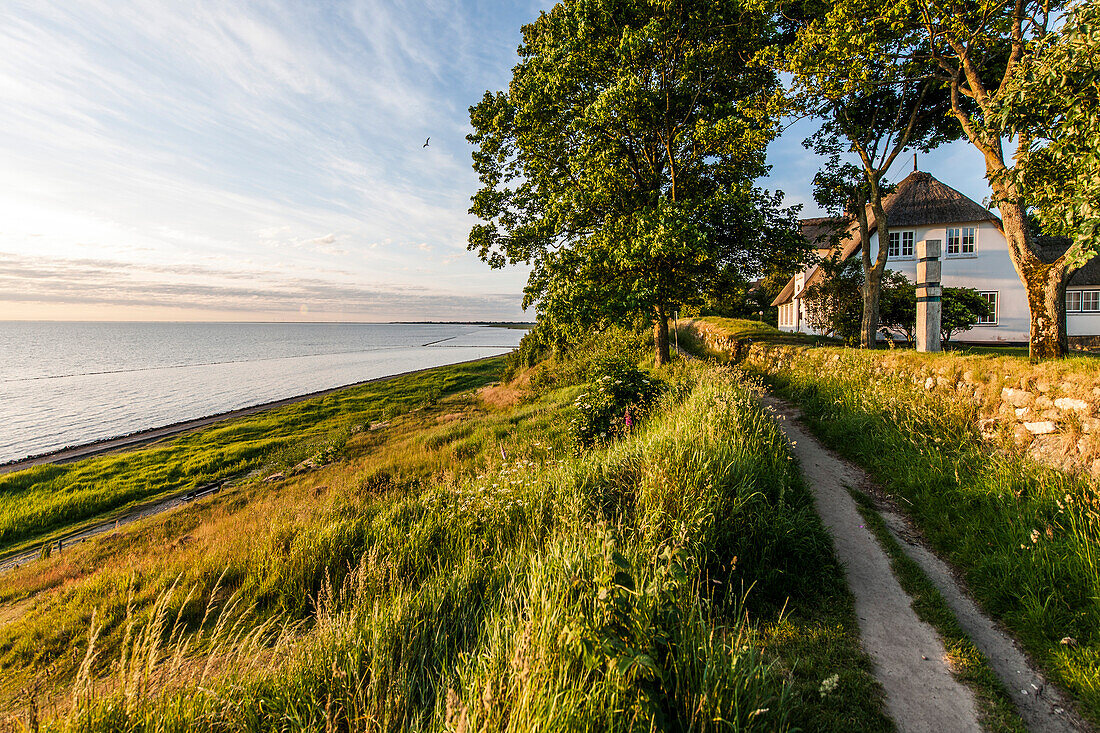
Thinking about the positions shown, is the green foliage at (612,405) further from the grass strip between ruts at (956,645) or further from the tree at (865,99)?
the tree at (865,99)

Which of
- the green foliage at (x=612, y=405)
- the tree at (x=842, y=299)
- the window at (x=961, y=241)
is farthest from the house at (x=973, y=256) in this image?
the green foliage at (x=612, y=405)

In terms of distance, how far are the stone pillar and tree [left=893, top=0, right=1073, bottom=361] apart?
1209 millimetres

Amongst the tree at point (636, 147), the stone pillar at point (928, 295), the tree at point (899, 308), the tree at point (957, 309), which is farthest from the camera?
the tree at point (899, 308)

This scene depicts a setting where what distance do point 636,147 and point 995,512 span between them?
45.6 ft

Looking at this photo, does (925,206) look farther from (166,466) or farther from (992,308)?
(166,466)

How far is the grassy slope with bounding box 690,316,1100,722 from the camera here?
3.56 meters

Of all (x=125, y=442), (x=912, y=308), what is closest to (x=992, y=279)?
(x=912, y=308)

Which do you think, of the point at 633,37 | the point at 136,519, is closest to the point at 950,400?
the point at 633,37

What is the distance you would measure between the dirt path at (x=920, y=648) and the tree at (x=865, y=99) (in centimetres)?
1131

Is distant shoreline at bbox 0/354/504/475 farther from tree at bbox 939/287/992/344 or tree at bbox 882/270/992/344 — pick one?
tree at bbox 939/287/992/344

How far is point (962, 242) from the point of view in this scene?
26.8 metres

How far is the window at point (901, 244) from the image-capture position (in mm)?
26781

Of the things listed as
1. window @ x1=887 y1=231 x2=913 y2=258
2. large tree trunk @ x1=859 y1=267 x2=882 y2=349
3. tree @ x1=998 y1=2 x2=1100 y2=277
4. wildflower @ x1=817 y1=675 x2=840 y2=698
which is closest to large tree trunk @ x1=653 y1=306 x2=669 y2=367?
large tree trunk @ x1=859 y1=267 x2=882 y2=349

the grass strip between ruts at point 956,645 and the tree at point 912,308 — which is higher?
the tree at point 912,308
